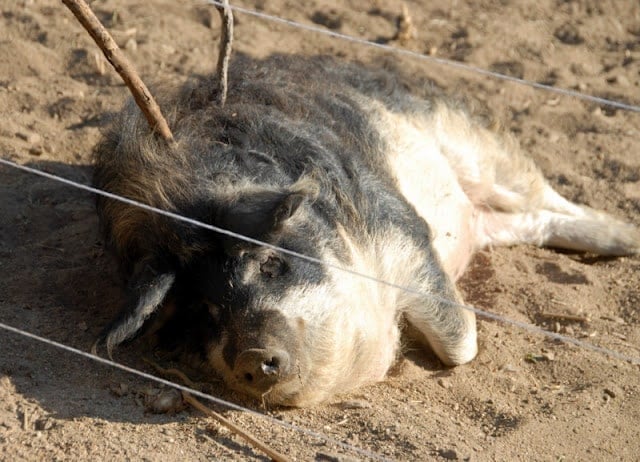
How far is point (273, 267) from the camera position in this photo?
4117mm

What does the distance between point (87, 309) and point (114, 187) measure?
1.99 feet

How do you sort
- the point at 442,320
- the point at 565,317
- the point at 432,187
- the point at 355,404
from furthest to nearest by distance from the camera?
the point at 432,187
the point at 565,317
the point at 442,320
the point at 355,404

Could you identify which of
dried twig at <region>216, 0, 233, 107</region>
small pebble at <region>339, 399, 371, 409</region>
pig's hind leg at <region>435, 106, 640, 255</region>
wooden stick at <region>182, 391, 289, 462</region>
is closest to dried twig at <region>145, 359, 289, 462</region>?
wooden stick at <region>182, 391, 289, 462</region>

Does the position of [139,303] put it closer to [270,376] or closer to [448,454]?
[270,376]

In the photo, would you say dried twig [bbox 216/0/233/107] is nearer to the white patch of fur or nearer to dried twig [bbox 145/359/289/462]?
the white patch of fur

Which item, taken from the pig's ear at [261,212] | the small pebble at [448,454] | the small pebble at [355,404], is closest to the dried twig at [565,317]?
the small pebble at [355,404]

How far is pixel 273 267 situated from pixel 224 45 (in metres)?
1.17

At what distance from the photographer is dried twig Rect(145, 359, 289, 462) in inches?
148

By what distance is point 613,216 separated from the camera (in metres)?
6.18

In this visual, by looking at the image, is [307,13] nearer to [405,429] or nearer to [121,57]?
[121,57]

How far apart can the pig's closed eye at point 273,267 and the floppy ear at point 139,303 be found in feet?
1.35

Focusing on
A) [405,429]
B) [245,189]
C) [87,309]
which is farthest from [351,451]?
[87,309]

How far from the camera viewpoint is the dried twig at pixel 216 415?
377cm

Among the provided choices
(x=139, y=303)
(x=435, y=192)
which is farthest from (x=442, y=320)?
(x=139, y=303)
